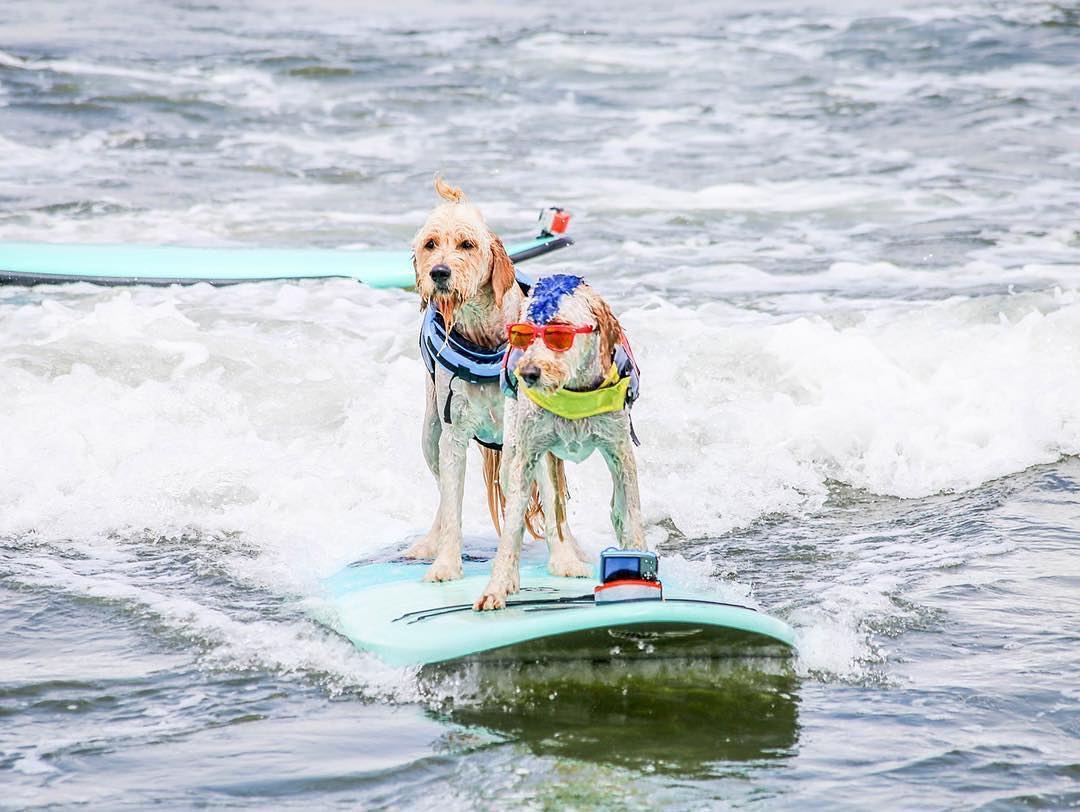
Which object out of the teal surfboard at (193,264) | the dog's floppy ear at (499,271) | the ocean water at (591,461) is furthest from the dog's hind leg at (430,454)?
the teal surfboard at (193,264)

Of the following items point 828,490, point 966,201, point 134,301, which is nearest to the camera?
point 828,490

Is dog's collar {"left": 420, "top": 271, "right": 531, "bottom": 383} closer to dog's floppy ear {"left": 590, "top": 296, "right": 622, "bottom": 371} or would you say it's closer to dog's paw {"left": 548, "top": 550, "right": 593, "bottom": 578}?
dog's floppy ear {"left": 590, "top": 296, "right": 622, "bottom": 371}

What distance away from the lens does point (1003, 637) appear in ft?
16.3

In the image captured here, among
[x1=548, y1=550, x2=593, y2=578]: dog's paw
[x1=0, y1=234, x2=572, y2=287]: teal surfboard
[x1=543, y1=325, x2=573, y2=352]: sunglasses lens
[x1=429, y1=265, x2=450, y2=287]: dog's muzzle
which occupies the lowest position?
[x1=548, y1=550, x2=593, y2=578]: dog's paw

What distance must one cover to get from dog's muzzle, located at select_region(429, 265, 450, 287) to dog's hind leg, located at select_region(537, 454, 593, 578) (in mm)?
795

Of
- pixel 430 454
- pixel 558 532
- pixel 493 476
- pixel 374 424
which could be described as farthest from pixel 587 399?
pixel 374 424

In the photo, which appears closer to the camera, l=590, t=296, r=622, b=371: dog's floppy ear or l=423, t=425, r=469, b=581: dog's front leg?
l=590, t=296, r=622, b=371: dog's floppy ear

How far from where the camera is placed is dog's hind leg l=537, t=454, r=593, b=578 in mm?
4891

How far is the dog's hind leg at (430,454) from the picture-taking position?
520 centimetres

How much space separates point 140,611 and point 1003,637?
3.18 m

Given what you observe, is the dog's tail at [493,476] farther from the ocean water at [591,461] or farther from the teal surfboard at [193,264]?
the teal surfboard at [193,264]

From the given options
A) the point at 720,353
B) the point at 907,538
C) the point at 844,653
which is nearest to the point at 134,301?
the point at 720,353

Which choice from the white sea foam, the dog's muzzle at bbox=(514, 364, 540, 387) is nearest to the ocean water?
the white sea foam

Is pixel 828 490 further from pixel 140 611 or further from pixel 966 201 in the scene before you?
pixel 966 201
